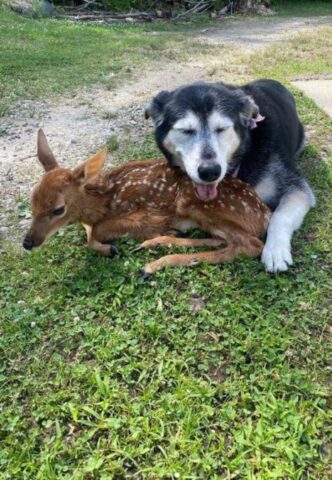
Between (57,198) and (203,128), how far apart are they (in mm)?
1182

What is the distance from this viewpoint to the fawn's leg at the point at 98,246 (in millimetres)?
3619

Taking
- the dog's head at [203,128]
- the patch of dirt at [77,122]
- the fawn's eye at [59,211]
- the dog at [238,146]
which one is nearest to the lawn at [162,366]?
the dog at [238,146]

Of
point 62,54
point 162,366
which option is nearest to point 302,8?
point 62,54

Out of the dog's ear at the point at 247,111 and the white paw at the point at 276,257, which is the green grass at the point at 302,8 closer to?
the dog's ear at the point at 247,111

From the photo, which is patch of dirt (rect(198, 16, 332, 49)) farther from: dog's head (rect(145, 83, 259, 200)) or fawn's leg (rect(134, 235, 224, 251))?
fawn's leg (rect(134, 235, 224, 251))

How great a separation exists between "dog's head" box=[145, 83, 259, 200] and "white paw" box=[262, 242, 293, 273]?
0.57m

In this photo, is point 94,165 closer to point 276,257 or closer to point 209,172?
point 209,172

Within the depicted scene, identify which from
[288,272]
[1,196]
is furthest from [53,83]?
[288,272]

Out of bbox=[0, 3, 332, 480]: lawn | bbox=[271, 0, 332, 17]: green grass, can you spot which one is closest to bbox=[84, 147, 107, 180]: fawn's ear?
bbox=[0, 3, 332, 480]: lawn

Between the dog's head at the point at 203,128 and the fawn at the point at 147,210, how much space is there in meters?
0.16

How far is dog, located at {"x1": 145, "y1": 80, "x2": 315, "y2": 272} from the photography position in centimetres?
353

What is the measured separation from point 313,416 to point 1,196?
3.41 metres

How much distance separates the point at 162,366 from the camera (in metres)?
2.73

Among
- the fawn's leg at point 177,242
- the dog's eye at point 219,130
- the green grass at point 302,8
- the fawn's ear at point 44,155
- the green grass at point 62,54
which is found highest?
the dog's eye at point 219,130
